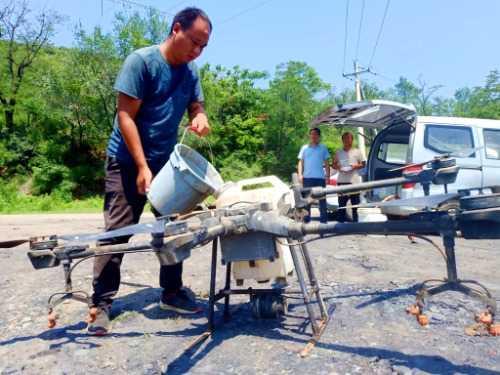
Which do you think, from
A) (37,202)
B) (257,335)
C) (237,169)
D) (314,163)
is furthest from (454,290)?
(237,169)

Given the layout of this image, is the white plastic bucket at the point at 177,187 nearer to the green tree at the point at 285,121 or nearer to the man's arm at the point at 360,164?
the man's arm at the point at 360,164

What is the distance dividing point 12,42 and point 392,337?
29083mm

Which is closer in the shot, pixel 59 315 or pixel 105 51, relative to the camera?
pixel 59 315

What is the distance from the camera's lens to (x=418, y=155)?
6.46 metres

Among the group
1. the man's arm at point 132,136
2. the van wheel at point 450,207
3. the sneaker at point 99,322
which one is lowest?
the sneaker at point 99,322

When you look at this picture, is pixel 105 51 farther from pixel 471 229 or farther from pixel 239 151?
pixel 471 229

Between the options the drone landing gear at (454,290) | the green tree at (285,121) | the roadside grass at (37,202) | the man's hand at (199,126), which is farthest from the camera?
the green tree at (285,121)

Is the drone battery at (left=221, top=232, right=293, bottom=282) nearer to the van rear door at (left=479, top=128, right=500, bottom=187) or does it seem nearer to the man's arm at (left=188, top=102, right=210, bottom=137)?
the man's arm at (left=188, top=102, right=210, bottom=137)

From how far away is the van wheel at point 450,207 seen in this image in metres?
1.84

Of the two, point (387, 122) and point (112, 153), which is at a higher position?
point (387, 122)

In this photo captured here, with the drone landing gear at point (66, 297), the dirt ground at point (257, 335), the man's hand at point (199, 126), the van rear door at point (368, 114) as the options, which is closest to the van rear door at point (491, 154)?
the van rear door at point (368, 114)

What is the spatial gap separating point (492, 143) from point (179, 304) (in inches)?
220

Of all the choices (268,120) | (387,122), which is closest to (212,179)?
(387,122)

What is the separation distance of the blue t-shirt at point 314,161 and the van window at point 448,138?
1.62m
